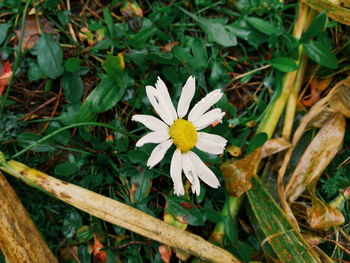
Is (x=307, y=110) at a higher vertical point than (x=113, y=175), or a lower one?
higher

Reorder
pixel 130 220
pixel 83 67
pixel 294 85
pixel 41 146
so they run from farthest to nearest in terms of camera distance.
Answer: pixel 294 85 < pixel 83 67 < pixel 41 146 < pixel 130 220

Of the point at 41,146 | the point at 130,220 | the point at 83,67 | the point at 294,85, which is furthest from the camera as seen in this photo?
the point at 294,85

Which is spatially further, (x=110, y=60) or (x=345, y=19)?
(x=345, y=19)

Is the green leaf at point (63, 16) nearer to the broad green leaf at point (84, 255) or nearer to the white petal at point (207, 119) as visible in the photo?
the white petal at point (207, 119)

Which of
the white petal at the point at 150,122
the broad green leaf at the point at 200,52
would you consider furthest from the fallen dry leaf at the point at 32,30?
the white petal at the point at 150,122

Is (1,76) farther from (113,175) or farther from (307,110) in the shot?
(307,110)

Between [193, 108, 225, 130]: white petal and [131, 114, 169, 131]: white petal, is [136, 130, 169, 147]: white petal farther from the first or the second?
[193, 108, 225, 130]: white petal

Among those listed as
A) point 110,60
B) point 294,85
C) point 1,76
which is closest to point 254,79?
point 294,85
